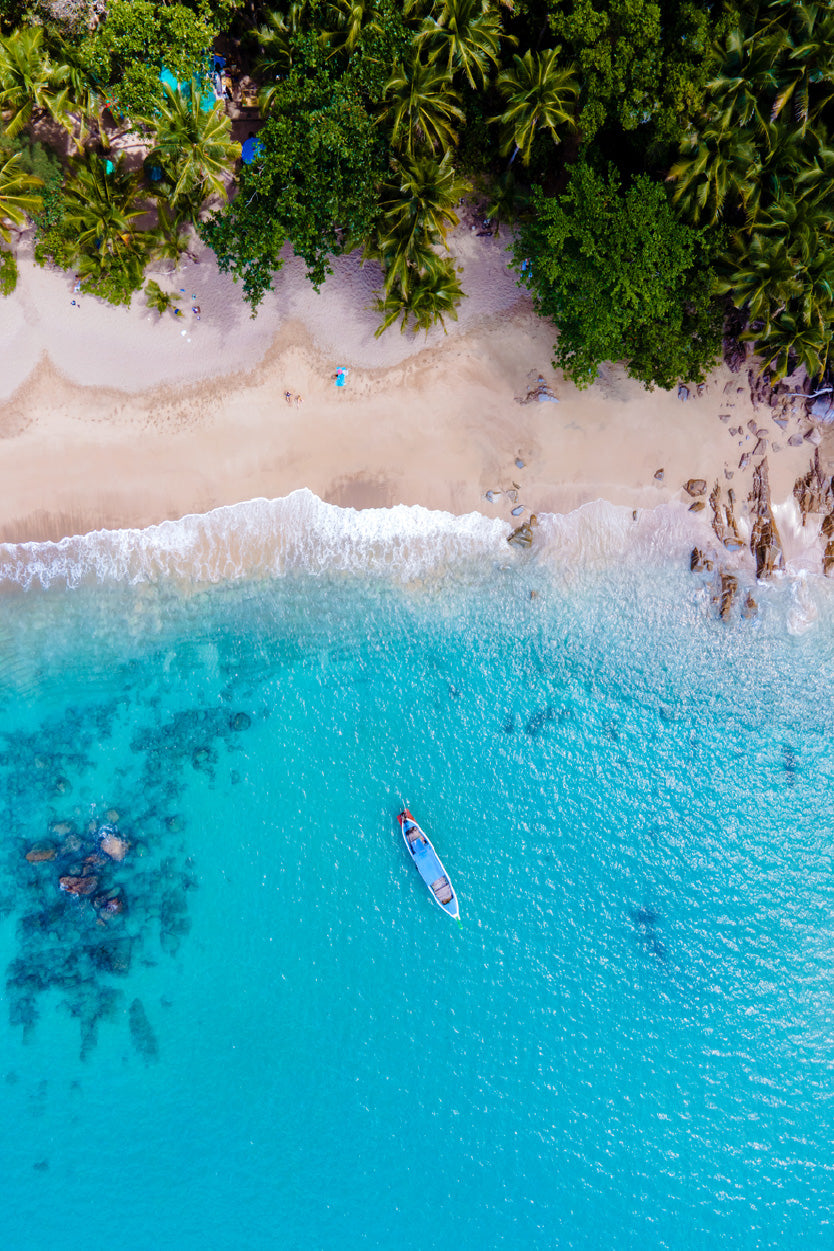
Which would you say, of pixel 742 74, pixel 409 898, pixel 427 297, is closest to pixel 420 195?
pixel 427 297

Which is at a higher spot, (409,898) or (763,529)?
(763,529)

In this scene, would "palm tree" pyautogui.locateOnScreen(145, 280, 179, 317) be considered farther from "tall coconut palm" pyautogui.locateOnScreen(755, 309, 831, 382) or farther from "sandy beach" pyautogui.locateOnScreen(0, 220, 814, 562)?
"tall coconut palm" pyautogui.locateOnScreen(755, 309, 831, 382)

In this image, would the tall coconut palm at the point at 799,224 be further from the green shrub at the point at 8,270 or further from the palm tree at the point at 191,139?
the green shrub at the point at 8,270

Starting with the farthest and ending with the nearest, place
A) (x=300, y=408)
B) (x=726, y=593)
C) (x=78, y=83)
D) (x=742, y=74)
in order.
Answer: (x=726, y=593), (x=300, y=408), (x=78, y=83), (x=742, y=74)

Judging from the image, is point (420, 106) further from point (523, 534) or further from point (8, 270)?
point (8, 270)

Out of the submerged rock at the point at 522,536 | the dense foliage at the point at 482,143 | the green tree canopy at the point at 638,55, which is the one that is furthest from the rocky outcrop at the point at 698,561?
the green tree canopy at the point at 638,55
